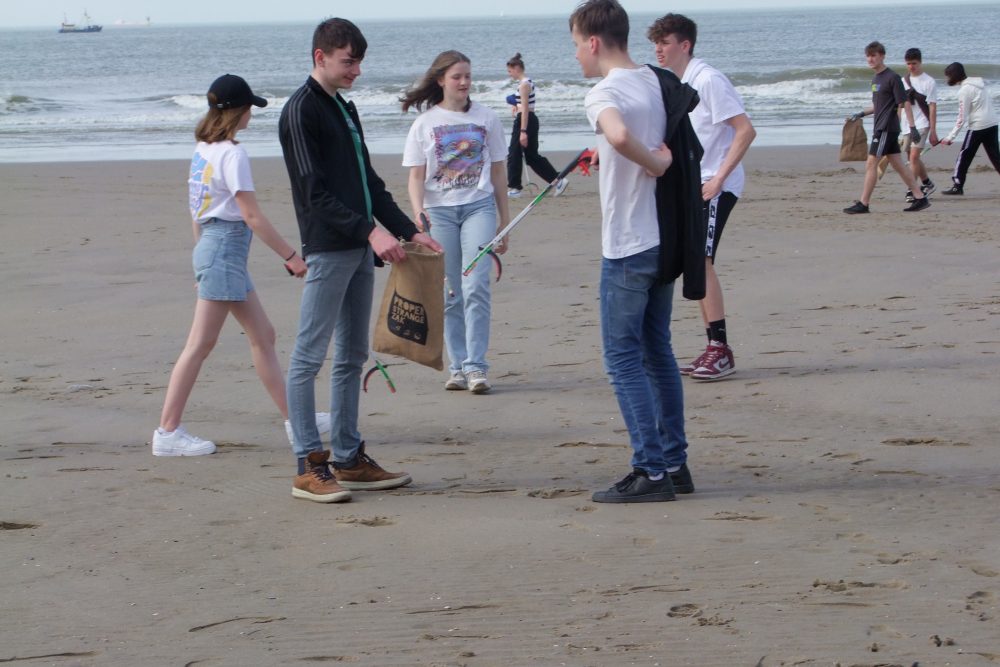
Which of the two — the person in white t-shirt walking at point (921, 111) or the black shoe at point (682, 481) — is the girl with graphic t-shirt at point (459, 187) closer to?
the black shoe at point (682, 481)

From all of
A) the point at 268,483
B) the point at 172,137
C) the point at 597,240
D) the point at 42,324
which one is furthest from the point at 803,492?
the point at 172,137

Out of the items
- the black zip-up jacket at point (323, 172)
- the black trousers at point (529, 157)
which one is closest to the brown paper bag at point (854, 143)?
the black trousers at point (529, 157)

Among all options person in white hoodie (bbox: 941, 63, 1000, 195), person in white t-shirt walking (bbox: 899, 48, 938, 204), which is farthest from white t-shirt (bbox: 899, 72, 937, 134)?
person in white hoodie (bbox: 941, 63, 1000, 195)

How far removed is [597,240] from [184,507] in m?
7.00

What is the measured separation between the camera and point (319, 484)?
14.9 feet

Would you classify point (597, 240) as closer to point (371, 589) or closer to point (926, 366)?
point (926, 366)

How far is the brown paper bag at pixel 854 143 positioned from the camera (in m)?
13.1

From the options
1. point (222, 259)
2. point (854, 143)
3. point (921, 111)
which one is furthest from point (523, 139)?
point (222, 259)

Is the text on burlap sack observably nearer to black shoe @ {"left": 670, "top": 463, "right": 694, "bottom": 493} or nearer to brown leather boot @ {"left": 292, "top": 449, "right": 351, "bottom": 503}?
brown leather boot @ {"left": 292, "top": 449, "right": 351, "bottom": 503}

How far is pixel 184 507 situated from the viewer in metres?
4.55

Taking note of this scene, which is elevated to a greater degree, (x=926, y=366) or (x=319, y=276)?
(x=319, y=276)

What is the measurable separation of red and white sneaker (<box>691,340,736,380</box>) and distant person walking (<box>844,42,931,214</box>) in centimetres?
625

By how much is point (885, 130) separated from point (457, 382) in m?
7.22

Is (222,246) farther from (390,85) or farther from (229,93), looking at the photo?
(390,85)
